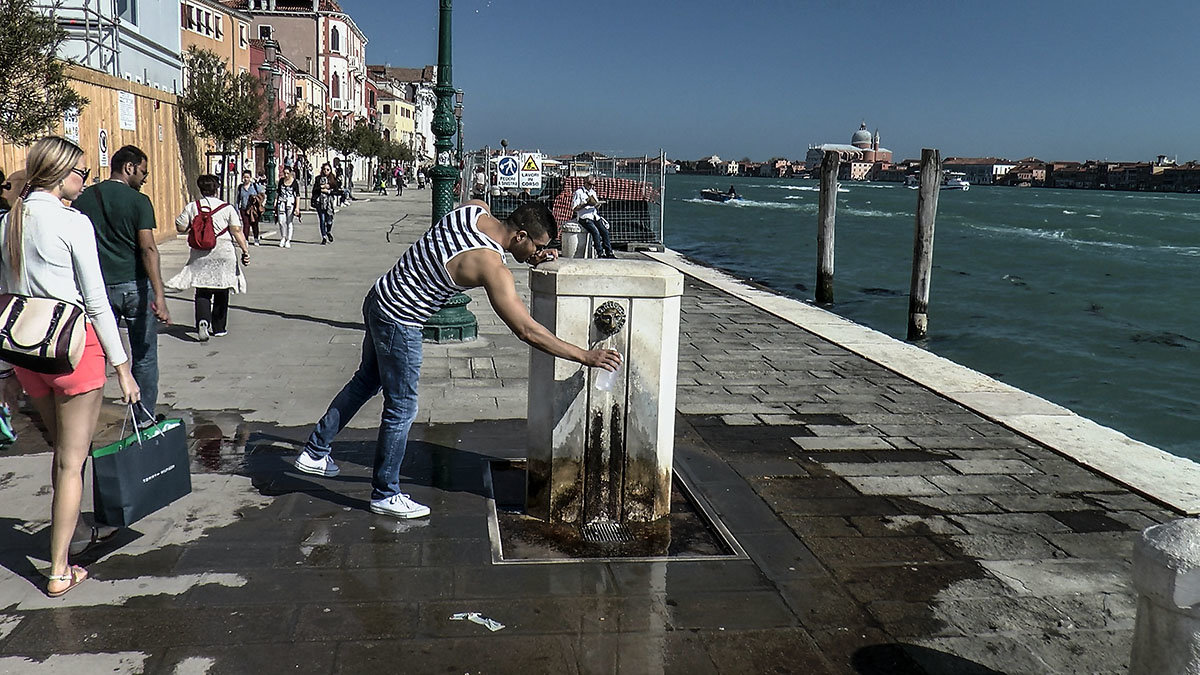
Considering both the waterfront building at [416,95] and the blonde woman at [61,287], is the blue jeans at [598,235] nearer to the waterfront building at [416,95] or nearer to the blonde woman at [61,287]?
the blonde woman at [61,287]

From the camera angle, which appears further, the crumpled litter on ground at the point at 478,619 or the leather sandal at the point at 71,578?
the leather sandal at the point at 71,578

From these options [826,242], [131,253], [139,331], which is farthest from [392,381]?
[826,242]

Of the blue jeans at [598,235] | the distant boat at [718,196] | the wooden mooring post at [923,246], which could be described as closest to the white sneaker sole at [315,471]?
the blue jeans at [598,235]

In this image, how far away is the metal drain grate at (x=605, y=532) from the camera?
15.3ft

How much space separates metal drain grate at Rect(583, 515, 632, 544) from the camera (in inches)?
184

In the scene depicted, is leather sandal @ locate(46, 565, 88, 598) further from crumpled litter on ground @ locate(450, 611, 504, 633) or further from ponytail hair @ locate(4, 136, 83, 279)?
crumpled litter on ground @ locate(450, 611, 504, 633)

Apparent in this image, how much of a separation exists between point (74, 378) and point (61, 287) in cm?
37

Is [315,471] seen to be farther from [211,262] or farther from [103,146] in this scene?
[103,146]

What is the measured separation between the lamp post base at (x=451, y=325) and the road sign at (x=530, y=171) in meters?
12.6

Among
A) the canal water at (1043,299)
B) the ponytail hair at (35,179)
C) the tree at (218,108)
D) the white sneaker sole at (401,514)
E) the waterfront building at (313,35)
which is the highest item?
the waterfront building at (313,35)

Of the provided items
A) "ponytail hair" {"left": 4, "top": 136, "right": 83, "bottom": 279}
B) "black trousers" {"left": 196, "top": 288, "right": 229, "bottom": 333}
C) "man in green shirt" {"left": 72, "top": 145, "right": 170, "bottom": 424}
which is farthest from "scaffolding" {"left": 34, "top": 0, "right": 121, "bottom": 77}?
"ponytail hair" {"left": 4, "top": 136, "right": 83, "bottom": 279}

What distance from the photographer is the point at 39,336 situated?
3.69 meters

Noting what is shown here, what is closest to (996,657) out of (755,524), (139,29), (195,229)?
(755,524)

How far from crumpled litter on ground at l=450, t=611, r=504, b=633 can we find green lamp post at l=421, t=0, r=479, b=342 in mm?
5737
